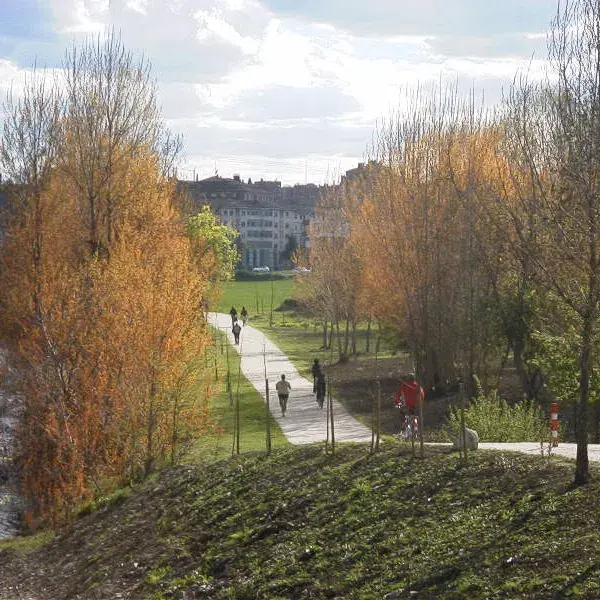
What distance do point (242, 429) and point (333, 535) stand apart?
15.8 meters

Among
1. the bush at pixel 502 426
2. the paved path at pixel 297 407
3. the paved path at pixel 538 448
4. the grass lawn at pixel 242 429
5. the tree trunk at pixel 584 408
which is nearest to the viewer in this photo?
the tree trunk at pixel 584 408

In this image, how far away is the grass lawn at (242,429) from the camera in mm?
29281

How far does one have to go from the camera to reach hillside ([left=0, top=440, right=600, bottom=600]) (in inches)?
618

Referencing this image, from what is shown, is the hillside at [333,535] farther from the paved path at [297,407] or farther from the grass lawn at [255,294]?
the grass lawn at [255,294]

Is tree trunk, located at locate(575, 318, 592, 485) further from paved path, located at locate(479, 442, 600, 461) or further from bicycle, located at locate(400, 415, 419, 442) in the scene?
bicycle, located at locate(400, 415, 419, 442)

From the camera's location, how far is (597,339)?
718 inches

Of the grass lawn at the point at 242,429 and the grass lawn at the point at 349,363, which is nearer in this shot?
the grass lawn at the point at 242,429

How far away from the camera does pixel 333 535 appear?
1925cm

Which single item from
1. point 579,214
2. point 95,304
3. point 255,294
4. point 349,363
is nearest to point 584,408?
point 579,214

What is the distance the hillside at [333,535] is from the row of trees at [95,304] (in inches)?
75.3

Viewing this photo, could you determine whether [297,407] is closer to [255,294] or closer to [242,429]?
[242,429]

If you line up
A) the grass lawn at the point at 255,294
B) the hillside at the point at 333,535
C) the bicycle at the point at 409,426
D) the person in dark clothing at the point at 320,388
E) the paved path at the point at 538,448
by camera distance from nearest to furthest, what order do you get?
the hillside at the point at 333,535
the paved path at the point at 538,448
the bicycle at the point at 409,426
the person in dark clothing at the point at 320,388
the grass lawn at the point at 255,294

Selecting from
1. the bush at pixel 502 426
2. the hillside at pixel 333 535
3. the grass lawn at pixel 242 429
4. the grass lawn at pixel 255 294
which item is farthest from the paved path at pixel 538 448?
the grass lawn at pixel 255 294

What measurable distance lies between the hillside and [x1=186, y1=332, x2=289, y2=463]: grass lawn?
2.46 meters
